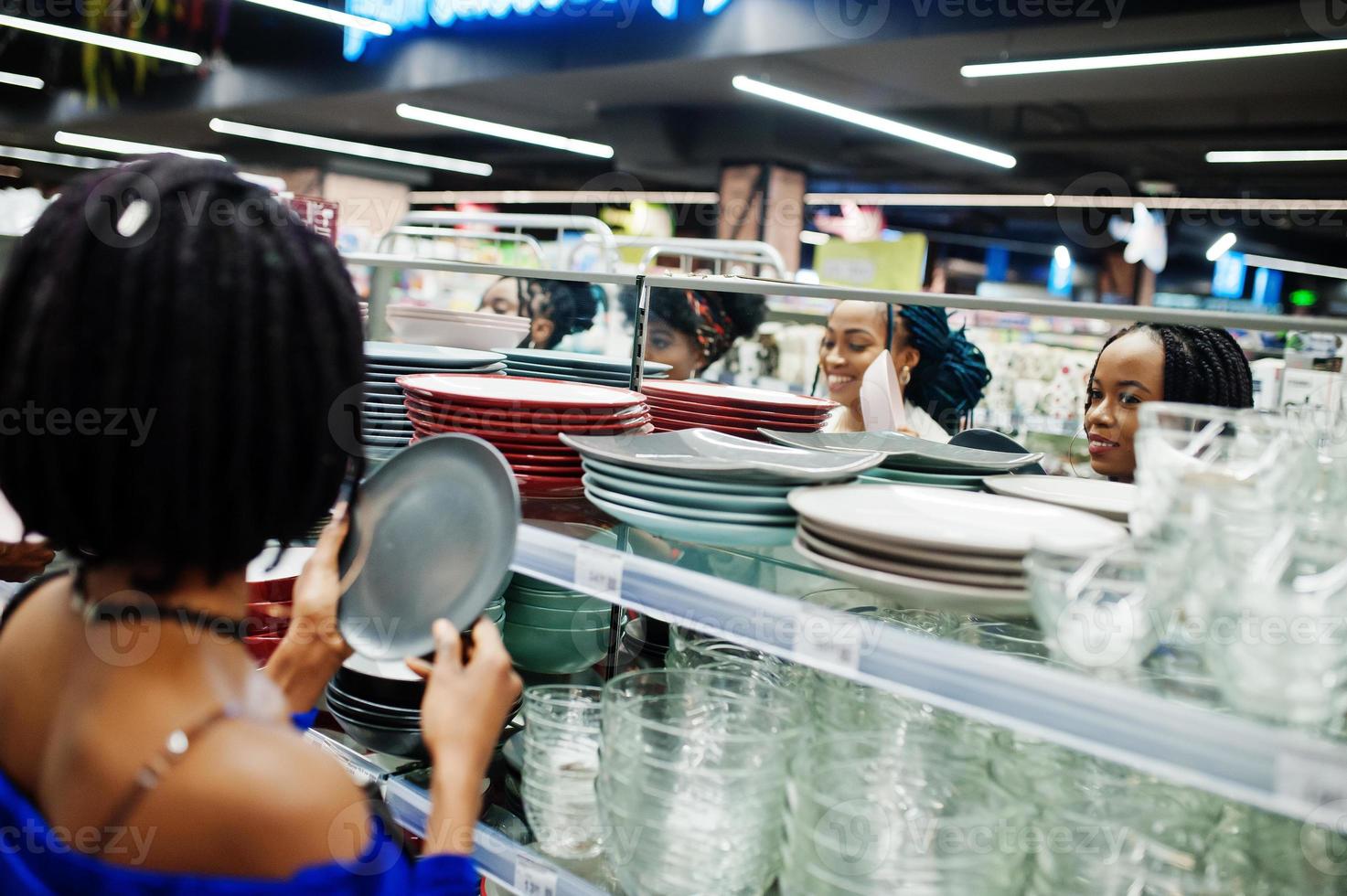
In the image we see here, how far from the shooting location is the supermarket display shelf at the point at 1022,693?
67 cm

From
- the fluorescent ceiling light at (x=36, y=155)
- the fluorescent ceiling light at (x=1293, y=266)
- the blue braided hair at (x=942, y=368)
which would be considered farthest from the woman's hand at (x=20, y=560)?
the fluorescent ceiling light at (x=36, y=155)

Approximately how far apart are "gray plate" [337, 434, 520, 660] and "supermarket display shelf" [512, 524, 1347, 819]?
0.45ft

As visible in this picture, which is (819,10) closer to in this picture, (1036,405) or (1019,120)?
(1019,120)

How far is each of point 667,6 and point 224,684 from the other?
287 inches

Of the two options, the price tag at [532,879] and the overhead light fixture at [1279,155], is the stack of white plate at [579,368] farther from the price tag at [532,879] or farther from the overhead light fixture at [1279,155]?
the overhead light fixture at [1279,155]

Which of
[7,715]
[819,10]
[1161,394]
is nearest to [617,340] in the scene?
[1161,394]

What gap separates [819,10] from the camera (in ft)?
21.7

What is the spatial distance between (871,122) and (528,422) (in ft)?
27.3

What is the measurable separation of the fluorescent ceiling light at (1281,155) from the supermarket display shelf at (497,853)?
908 centimetres

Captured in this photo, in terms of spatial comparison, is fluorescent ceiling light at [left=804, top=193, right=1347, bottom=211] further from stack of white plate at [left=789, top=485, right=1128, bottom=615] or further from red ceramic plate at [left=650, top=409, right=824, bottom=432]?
stack of white plate at [left=789, top=485, right=1128, bottom=615]

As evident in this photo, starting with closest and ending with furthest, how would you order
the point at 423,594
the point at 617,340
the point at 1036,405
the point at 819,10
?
the point at 423,594
the point at 1036,405
the point at 617,340
the point at 819,10

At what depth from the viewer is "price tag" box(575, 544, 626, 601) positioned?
3.45ft

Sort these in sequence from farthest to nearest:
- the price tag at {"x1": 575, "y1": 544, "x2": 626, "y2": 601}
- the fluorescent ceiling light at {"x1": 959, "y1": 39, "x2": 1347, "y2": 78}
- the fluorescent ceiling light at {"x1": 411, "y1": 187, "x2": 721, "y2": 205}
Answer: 1. the fluorescent ceiling light at {"x1": 411, "y1": 187, "x2": 721, "y2": 205}
2. the fluorescent ceiling light at {"x1": 959, "y1": 39, "x2": 1347, "y2": 78}
3. the price tag at {"x1": 575, "y1": 544, "x2": 626, "y2": 601}

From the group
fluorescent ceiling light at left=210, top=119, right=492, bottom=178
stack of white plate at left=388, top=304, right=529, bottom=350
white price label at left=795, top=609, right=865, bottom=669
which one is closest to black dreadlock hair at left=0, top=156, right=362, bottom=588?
white price label at left=795, top=609, right=865, bottom=669
